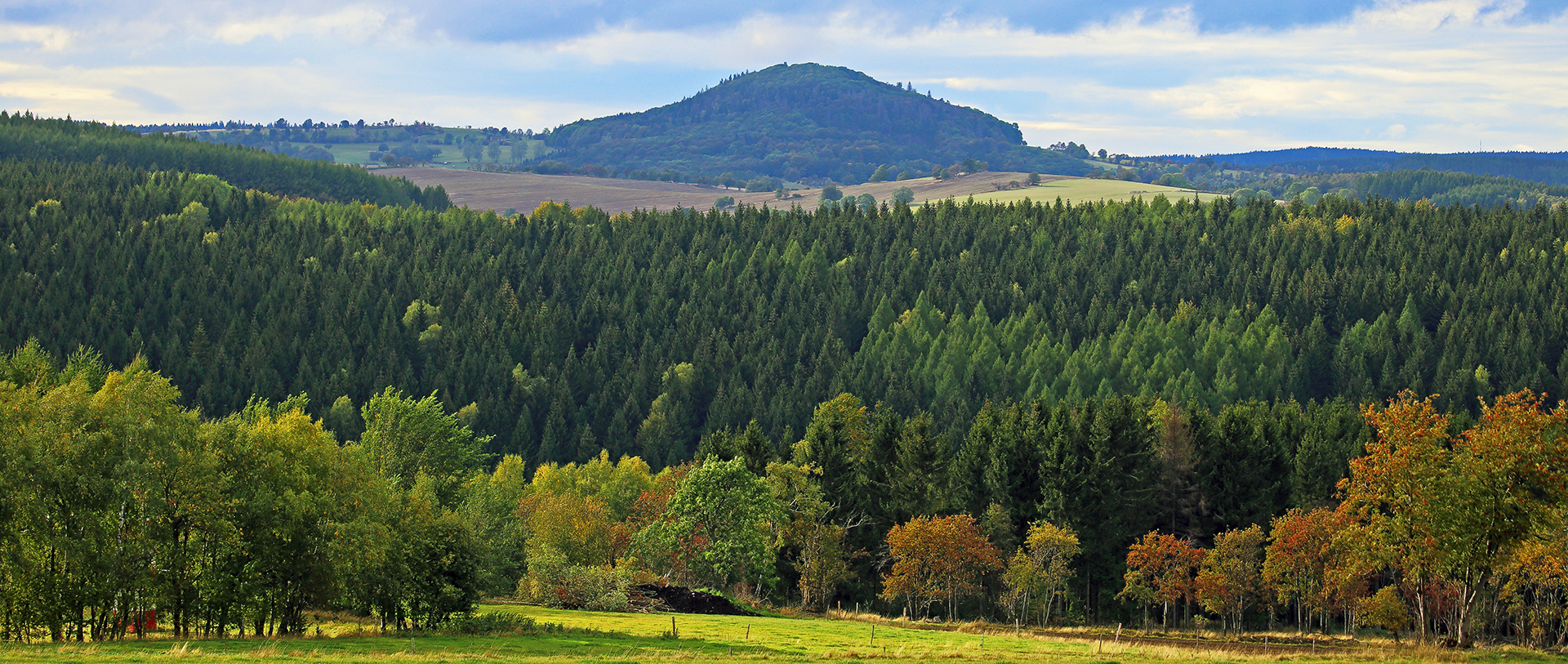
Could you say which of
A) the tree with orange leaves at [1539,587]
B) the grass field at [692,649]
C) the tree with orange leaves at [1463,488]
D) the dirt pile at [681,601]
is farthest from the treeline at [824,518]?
the grass field at [692,649]

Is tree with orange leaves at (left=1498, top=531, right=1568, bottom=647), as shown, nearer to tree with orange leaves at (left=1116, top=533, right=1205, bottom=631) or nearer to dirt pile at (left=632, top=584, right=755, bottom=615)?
tree with orange leaves at (left=1116, top=533, right=1205, bottom=631)

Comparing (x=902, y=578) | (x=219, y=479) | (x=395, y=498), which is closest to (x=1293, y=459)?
(x=902, y=578)

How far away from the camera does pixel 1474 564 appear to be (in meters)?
51.6

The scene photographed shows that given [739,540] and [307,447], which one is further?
[739,540]

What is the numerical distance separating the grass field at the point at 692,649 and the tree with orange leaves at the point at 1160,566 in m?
22.0

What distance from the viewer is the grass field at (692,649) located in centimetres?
4728

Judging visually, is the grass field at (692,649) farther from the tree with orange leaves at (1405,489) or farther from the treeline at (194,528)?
the tree with orange leaves at (1405,489)

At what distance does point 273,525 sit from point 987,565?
165 feet

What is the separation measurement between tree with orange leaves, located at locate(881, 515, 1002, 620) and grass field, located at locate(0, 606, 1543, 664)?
23136 mm

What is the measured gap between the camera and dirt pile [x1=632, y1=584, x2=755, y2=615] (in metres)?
74.1

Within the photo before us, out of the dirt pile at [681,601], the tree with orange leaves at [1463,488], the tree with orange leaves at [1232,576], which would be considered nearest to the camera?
the tree with orange leaves at [1463,488]

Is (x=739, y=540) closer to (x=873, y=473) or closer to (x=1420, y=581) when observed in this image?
(x=873, y=473)

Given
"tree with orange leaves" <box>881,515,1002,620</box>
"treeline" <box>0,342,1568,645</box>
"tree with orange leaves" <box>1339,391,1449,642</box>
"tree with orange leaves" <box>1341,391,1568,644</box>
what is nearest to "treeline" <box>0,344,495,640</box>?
"treeline" <box>0,342,1568,645</box>

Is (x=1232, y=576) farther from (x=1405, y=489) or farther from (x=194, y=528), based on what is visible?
(x=194, y=528)
